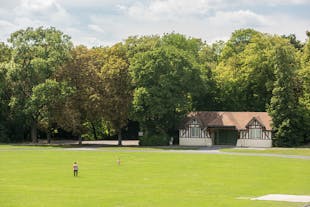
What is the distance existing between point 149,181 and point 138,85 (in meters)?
47.4

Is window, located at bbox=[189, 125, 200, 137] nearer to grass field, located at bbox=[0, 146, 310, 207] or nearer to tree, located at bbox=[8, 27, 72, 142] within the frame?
tree, located at bbox=[8, 27, 72, 142]

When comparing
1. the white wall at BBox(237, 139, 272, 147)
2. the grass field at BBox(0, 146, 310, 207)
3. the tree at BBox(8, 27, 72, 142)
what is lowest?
the grass field at BBox(0, 146, 310, 207)

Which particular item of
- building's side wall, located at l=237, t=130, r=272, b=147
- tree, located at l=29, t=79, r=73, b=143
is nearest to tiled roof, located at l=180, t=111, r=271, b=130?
building's side wall, located at l=237, t=130, r=272, b=147

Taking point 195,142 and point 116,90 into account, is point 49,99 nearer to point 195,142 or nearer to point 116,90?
point 116,90

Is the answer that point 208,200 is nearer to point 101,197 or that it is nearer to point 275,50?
point 101,197

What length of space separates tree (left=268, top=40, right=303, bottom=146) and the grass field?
21588 mm

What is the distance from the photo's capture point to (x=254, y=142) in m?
86.2

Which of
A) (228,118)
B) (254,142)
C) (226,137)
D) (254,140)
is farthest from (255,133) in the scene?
(226,137)

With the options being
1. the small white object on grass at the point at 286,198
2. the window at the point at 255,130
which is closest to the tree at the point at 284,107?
the window at the point at 255,130

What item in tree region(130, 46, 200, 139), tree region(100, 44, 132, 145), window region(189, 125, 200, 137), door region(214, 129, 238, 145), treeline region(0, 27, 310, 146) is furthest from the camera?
window region(189, 125, 200, 137)

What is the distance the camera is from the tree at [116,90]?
280ft

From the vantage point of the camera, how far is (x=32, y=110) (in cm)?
8675

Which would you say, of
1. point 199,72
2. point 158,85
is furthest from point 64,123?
point 199,72

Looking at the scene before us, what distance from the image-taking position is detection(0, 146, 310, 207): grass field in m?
29.5
